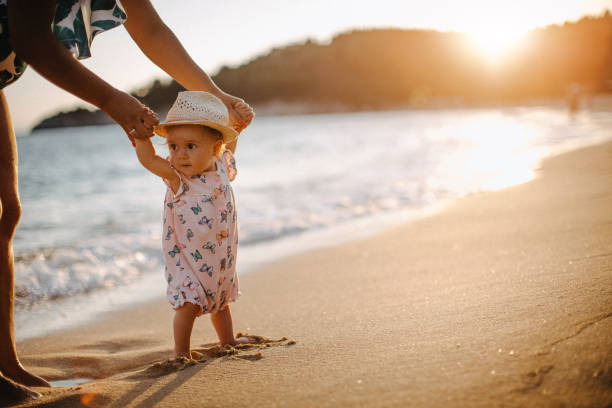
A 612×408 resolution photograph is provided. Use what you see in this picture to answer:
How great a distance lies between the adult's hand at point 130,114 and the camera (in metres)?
1.52

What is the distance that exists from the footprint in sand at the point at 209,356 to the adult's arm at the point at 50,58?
3.00 feet

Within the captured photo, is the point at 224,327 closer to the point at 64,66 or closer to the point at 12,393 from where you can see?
the point at 12,393

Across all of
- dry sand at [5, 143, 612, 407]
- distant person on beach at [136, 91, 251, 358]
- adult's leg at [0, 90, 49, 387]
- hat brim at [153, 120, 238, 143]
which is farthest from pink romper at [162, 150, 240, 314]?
adult's leg at [0, 90, 49, 387]

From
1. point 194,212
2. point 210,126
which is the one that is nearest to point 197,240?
point 194,212

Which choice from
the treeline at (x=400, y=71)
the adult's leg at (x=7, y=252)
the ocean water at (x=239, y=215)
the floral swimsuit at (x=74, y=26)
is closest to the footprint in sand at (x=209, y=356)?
the adult's leg at (x=7, y=252)

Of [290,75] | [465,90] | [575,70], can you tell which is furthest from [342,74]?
[575,70]

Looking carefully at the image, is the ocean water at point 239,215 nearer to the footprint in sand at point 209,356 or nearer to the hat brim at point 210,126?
the footprint in sand at point 209,356

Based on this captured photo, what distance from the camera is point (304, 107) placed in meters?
89.5

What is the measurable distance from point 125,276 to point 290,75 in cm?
9541

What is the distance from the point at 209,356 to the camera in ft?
6.33

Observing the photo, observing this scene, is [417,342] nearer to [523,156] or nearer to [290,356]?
[290,356]

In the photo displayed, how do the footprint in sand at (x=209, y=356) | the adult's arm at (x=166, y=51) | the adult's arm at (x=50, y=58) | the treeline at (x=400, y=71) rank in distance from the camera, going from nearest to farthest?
the adult's arm at (x=50, y=58) → the footprint in sand at (x=209, y=356) → the adult's arm at (x=166, y=51) → the treeline at (x=400, y=71)

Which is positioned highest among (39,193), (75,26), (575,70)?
(575,70)

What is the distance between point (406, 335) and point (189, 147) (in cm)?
112
